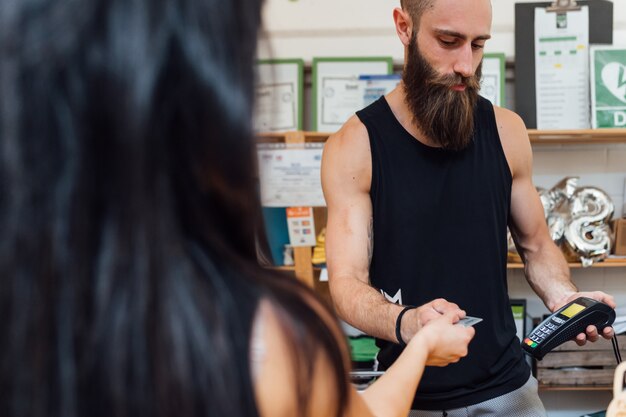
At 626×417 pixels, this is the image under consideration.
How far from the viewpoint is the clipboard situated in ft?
9.36

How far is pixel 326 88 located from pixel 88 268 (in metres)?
2.57

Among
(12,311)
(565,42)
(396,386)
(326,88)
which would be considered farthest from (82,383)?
(565,42)

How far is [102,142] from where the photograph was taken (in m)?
0.50

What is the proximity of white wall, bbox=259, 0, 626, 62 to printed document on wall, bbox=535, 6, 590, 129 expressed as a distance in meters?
0.68

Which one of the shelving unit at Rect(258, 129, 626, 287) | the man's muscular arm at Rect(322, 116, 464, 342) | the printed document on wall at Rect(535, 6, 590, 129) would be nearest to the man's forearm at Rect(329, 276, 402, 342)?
the man's muscular arm at Rect(322, 116, 464, 342)

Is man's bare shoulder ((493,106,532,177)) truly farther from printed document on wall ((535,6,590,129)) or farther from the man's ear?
printed document on wall ((535,6,590,129))

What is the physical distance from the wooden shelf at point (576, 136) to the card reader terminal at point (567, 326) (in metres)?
1.46

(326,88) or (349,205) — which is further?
(326,88)

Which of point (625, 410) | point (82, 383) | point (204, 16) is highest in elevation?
point (204, 16)

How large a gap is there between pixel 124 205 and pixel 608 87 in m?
2.77

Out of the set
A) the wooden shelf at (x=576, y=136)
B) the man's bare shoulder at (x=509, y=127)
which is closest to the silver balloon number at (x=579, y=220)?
the wooden shelf at (x=576, y=136)

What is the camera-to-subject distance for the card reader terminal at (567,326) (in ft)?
4.46

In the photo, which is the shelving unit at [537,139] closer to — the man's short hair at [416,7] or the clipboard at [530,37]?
the clipboard at [530,37]

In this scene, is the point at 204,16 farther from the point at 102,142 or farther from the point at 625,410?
the point at 625,410
